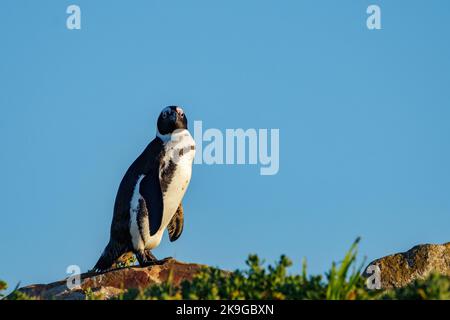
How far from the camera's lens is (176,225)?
14.7 meters

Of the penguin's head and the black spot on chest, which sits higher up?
the penguin's head

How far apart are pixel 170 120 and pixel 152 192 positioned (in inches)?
50.8

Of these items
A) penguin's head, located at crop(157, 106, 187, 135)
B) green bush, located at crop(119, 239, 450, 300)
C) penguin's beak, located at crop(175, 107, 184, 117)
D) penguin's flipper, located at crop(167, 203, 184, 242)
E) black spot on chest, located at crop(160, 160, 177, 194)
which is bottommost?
Answer: green bush, located at crop(119, 239, 450, 300)

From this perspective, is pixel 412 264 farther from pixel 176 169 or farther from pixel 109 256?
pixel 109 256

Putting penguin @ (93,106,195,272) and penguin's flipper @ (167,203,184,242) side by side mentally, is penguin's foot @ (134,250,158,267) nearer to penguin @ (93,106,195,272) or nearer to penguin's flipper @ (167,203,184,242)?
penguin @ (93,106,195,272)

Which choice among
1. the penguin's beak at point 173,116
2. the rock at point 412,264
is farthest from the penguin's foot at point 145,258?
the rock at point 412,264

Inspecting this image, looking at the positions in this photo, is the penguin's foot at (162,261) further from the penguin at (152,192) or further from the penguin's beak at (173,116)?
the penguin's beak at (173,116)

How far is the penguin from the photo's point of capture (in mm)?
13367

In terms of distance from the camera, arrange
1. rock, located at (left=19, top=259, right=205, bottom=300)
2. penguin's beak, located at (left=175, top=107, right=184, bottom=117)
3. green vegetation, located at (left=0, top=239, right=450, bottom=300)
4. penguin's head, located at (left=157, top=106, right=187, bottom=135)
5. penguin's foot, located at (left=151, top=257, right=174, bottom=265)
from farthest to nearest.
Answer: penguin's beak, located at (left=175, top=107, right=184, bottom=117)
penguin's head, located at (left=157, top=106, right=187, bottom=135)
penguin's foot, located at (left=151, top=257, right=174, bottom=265)
rock, located at (left=19, top=259, right=205, bottom=300)
green vegetation, located at (left=0, top=239, right=450, bottom=300)

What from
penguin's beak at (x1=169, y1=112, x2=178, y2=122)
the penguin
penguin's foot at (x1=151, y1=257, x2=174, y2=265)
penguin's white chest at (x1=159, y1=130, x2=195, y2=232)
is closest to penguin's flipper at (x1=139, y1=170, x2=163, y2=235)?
the penguin

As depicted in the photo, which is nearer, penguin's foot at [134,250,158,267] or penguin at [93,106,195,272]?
penguin's foot at [134,250,158,267]

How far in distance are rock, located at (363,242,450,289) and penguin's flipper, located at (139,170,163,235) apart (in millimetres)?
3571

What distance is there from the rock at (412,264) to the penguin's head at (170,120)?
401cm
